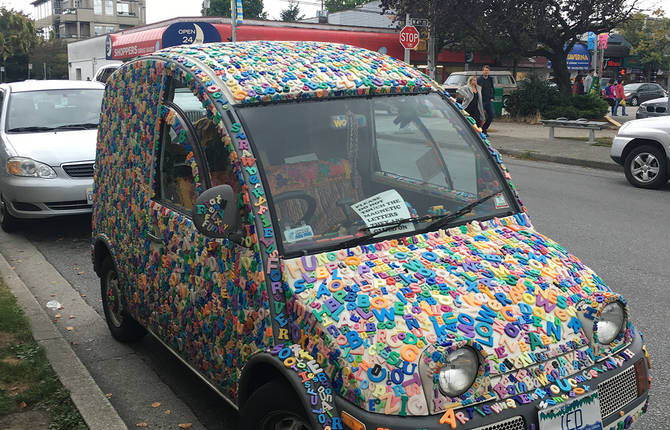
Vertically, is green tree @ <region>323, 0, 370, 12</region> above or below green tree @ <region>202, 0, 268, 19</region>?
above

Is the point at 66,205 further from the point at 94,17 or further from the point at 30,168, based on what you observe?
the point at 94,17

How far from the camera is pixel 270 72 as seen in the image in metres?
3.41

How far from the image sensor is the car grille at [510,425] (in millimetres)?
2414

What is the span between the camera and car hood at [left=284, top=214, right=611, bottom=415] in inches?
96.0

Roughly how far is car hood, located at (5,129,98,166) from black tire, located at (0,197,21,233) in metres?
0.78

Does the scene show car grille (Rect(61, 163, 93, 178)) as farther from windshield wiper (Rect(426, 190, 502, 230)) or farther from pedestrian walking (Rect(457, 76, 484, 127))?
pedestrian walking (Rect(457, 76, 484, 127))

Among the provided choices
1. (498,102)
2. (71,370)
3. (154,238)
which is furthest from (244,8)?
(154,238)

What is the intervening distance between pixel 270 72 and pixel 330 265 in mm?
1083

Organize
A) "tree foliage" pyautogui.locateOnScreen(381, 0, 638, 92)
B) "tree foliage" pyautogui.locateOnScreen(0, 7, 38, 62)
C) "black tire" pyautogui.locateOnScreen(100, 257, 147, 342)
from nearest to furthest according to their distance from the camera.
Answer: "black tire" pyautogui.locateOnScreen(100, 257, 147, 342), "tree foliage" pyautogui.locateOnScreen(381, 0, 638, 92), "tree foliage" pyautogui.locateOnScreen(0, 7, 38, 62)

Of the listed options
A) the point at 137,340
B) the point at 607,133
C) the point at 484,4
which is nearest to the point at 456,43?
the point at 484,4

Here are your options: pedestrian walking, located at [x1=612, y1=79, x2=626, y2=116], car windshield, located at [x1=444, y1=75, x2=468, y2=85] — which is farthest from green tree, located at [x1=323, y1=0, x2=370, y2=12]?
car windshield, located at [x1=444, y1=75, x2=468, y2=85]

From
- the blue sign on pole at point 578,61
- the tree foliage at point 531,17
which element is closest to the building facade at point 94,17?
the blue sign on pole at point 578,61

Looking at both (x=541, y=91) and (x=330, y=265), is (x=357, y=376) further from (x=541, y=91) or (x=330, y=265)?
(x=541, y=91)

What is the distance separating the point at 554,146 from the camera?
58.6ft
